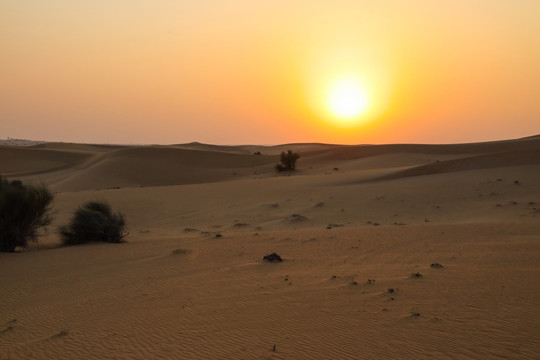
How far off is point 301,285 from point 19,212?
893 cm

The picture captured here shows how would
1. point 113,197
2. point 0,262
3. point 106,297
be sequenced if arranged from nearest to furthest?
1. point 106,297
2. point 0,262
3. point 113,197

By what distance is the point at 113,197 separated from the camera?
26.7m

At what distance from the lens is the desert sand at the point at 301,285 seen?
20.7 ft

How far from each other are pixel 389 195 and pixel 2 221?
48.5 feet

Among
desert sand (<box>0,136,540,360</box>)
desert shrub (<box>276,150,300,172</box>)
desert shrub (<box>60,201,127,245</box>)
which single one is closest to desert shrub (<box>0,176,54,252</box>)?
desert sand (<box>0,136,540,360</box>)

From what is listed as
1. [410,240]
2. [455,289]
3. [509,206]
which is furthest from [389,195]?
[455,289]

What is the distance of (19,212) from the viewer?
1420 cm

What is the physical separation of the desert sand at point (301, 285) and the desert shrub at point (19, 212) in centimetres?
44

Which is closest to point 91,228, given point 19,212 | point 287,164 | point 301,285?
point 19,212

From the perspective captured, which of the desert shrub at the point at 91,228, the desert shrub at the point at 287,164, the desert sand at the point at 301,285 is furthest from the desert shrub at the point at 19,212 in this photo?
the desert shrub at the point at 287,164

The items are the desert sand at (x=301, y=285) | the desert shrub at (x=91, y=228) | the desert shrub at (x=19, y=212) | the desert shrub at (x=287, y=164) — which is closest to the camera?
the desert sand at (x=301, y=285)

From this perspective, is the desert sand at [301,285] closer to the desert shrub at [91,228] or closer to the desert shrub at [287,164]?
the desert shrub at [91,228]

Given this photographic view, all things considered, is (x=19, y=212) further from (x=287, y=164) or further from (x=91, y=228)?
(x=287, y=164)

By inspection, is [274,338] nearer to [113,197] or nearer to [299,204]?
[299,204]
